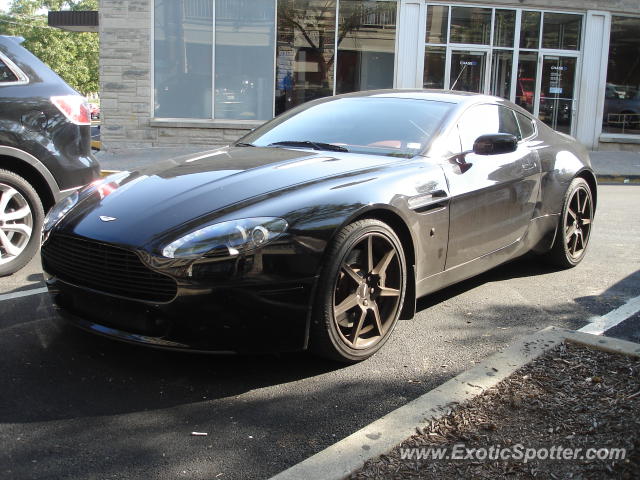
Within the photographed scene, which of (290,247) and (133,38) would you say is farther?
(133,38)

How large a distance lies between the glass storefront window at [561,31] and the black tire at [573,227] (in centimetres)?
1303

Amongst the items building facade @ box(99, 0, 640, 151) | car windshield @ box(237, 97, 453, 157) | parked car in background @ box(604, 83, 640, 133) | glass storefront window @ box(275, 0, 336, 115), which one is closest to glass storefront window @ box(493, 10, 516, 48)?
building facade @ box(99, 0, 640, 151)

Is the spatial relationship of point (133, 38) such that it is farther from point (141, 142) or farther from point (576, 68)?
point (576, 68)

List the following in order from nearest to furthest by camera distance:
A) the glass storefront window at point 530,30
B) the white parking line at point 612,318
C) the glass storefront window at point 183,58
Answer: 1. the white parking line at point 612,318
2. the glass storefront window at point 183,58
3. the glass storefront window at point 530,30

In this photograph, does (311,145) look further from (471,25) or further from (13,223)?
(471,25)

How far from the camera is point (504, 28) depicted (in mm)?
17531

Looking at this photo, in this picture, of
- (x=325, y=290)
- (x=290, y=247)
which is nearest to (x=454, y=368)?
(x=325, y=290)

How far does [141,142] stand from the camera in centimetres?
1609

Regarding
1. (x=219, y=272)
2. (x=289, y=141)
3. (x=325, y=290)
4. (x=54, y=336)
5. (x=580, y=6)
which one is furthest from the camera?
(x=580, y=6)

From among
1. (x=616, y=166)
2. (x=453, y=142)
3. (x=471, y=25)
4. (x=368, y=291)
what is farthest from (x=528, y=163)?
(x=471, y=25)

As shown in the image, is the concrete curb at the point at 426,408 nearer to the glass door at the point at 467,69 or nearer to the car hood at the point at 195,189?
the car hood at the point at 195,189

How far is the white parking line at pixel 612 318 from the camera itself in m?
4.37

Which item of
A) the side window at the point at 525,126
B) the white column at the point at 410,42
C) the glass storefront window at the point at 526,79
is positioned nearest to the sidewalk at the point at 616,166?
the glass storefront window at the point at 526,79

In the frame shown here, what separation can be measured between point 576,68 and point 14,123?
15880mm
